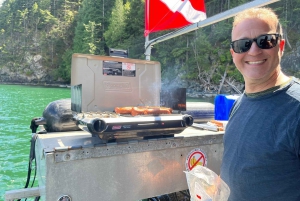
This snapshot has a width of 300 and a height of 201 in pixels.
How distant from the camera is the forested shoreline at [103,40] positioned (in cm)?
3444

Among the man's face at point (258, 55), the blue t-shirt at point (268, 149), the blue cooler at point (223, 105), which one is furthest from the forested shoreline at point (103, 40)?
the blue t-shirt at point (268, 149)

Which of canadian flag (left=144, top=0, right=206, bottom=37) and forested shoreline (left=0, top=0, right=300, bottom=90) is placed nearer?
canadian flag (left=144, top=0, right=206, bottom=37)

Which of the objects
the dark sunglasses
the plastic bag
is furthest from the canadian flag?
the plastic bag

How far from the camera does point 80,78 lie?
8.04 ft

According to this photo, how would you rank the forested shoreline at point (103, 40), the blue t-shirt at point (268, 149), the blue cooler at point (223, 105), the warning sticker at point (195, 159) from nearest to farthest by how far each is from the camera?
the blue t-shirt at point (268, 149) → the warning sticker at point (195, 159) → the blue cooler at point (223, 105) → the forested shoreline at point (103, 40)

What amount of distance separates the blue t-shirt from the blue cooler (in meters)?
1.36

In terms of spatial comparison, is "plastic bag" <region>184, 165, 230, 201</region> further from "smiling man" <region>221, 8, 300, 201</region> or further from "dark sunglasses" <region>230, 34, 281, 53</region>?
"dark sunglasses" <region>230, 34, 281, 53</region>

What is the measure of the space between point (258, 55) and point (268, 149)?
1.83 ft

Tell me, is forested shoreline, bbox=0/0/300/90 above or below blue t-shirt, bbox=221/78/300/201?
above

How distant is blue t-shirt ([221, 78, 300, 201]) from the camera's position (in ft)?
3.87

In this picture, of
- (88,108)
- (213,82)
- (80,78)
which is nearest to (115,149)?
(88,108)

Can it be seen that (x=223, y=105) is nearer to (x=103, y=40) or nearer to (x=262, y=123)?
(x=262, y=123)

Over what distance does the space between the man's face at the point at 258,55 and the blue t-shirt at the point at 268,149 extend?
0.12m

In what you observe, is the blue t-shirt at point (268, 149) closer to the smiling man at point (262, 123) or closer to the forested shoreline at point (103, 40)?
the smiling man at point (262, 123)
